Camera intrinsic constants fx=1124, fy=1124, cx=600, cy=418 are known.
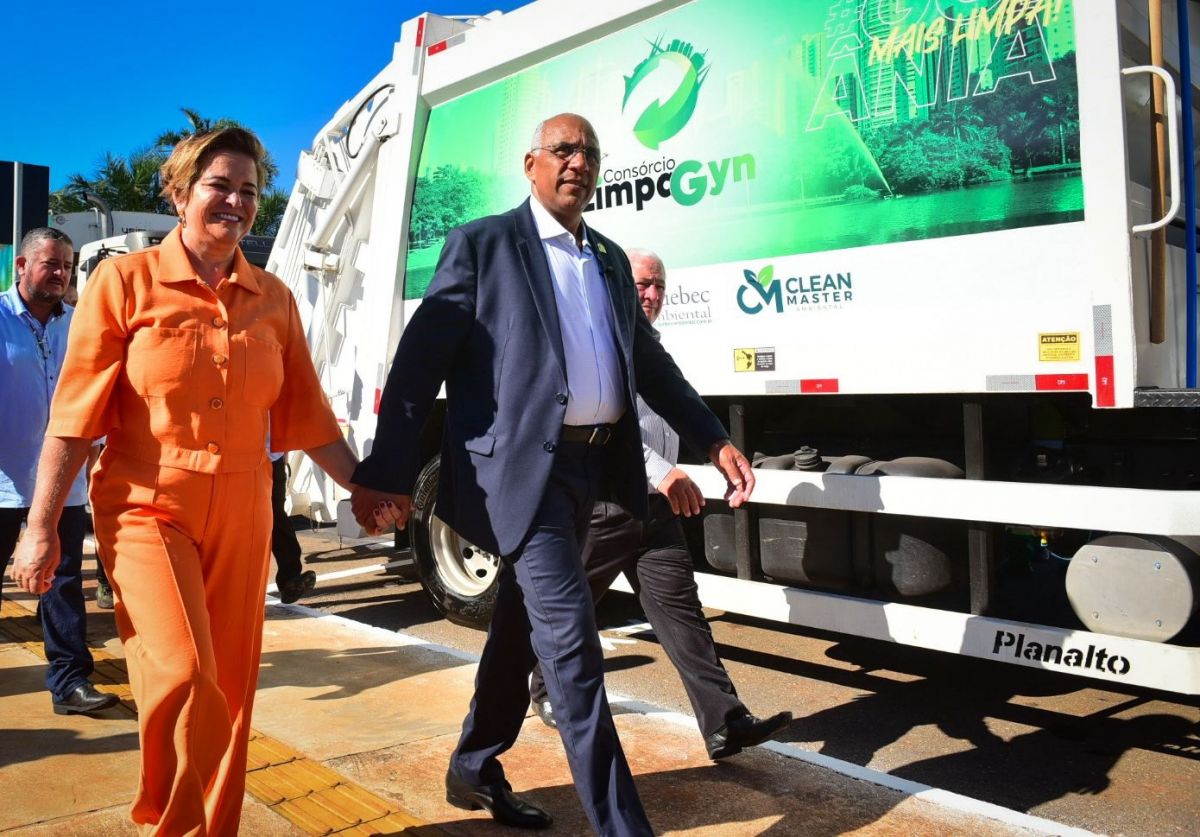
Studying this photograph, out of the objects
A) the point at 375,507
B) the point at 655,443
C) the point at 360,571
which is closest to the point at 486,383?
the point at 375,507

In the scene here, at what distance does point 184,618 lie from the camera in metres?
2.44

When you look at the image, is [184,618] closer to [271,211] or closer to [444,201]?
[444,201]

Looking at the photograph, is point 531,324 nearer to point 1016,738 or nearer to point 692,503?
point 692,503

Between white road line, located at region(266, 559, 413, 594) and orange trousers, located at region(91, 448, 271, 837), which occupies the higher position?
orange trousers, located at region(91, 448, 271, 837)

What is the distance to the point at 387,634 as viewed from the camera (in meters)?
5.56

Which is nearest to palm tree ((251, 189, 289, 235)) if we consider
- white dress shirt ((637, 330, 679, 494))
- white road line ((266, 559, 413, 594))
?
white road line ((266, 559, 413, 594))

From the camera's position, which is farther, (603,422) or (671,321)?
(671,321)

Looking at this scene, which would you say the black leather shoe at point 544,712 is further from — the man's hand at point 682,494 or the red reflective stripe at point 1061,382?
the red reflective stripe at point 1061,382

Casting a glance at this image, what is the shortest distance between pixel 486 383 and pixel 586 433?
0.29 meters

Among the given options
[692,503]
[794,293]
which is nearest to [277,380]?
[692,503]

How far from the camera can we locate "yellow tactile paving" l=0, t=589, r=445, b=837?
3041mm

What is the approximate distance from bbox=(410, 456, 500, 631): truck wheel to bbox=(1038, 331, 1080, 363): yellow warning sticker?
3.02 metres

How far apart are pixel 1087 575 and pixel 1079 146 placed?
1.42 m

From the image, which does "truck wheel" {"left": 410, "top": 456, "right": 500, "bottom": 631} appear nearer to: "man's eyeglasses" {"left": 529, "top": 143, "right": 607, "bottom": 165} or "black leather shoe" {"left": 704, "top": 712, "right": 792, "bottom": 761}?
"black leather shoe" {"left": 704, "top": 712, "right": 792, "bottom": 761}
